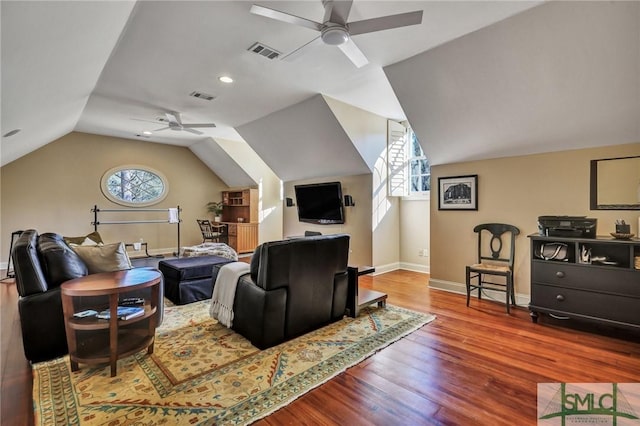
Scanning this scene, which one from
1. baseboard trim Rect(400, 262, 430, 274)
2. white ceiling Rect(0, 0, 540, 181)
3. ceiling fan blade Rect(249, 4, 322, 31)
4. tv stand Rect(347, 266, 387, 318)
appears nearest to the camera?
ceiling fan blade Rect(249, 4, 322, 31)

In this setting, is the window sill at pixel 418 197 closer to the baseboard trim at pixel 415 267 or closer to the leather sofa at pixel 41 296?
the baseboard trim at pixel 415 267

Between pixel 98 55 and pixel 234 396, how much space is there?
335 cm

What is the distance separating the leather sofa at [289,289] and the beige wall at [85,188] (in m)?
6.27

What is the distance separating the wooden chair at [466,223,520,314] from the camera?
3.72 metres

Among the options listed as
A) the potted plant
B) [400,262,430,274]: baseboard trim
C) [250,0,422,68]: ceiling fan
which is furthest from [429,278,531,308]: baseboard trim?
the potted plant

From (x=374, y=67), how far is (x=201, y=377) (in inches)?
141

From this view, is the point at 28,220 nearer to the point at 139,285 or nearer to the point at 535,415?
the point at 139,285

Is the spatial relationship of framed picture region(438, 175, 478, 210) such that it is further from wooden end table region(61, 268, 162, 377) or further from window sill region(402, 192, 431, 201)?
wooden end table region(61, 268, 162, 377)

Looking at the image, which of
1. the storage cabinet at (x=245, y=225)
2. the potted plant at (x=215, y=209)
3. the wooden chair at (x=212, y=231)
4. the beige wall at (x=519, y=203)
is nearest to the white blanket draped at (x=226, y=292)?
the beige wall at (x=519, y=203)

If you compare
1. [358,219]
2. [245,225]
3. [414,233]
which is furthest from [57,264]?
[245,225]

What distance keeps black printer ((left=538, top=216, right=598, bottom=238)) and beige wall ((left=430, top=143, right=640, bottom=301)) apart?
0.45 metres

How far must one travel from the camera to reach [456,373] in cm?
220

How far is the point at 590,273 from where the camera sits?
2.89 m

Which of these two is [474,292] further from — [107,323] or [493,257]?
[107,323]
